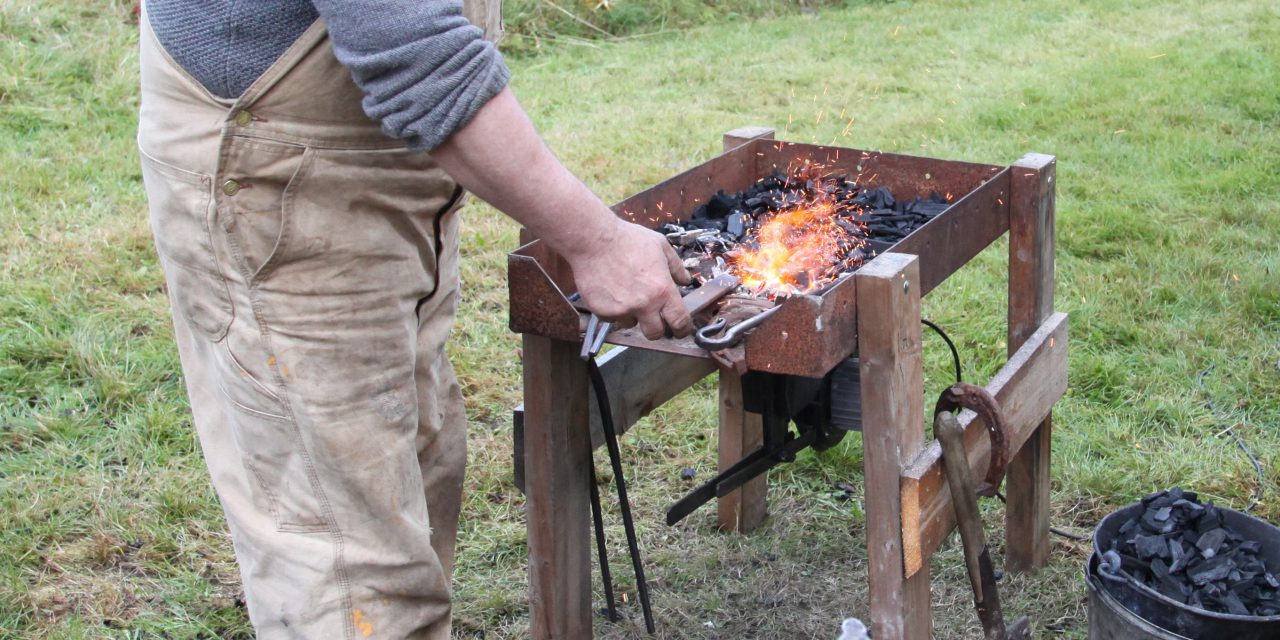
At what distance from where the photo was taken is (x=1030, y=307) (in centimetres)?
287

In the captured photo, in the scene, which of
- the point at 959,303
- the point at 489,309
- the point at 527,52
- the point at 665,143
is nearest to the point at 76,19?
the point at 527,52

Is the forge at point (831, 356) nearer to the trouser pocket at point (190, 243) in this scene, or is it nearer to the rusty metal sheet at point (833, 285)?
the rusty metal sheet at point (833, 285)

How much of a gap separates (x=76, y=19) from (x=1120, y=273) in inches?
262

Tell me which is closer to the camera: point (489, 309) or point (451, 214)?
point (451, 214)

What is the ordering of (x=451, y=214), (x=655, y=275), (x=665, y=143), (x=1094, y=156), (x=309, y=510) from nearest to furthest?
(x=655, y=275), (x=309, y=510), (x=451, y=214), (x=1094, y=156), (x=665, y=143)

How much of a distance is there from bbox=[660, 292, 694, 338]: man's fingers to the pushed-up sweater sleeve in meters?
0.46

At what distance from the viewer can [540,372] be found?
7.84 ft

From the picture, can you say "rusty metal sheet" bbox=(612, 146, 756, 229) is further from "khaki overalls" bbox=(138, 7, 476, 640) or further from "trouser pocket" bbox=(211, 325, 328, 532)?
"trouser pocket" bbox=(211, 325, 328, 532)

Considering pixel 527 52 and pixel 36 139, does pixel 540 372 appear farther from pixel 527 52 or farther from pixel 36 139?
pixel 527 52

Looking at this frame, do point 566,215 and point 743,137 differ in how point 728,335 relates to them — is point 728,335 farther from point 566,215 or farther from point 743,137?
point 743,137

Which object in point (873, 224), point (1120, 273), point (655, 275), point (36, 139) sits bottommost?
point (1120, 273)

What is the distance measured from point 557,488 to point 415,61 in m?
1.15

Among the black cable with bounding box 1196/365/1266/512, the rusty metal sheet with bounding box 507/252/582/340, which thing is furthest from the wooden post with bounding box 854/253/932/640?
the black cable with bounding box 1196/365/1266/512

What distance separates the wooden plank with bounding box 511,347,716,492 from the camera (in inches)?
104
